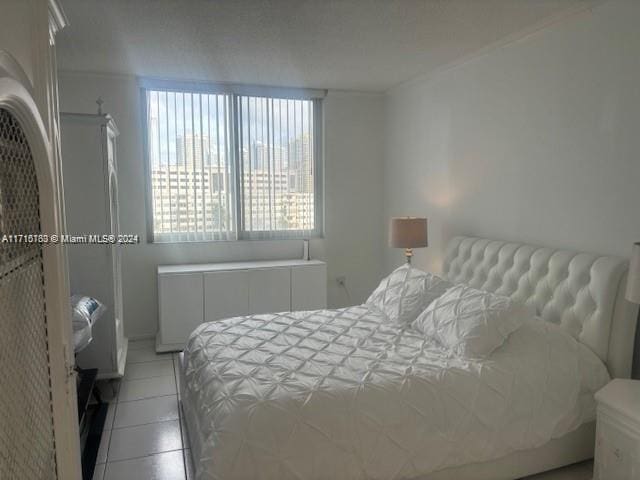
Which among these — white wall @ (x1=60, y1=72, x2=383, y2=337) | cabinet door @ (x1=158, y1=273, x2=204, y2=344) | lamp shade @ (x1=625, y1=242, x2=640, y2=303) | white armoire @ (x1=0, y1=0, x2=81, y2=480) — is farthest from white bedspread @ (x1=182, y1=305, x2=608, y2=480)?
white wall @ (x1=60, y1=72, x2=383, y2=337)

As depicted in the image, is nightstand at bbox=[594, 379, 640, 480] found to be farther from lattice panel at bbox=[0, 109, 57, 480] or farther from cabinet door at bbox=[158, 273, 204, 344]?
cabinet door at bbox=[158, 273, 204, 344]

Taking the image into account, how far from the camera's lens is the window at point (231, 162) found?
4430mm

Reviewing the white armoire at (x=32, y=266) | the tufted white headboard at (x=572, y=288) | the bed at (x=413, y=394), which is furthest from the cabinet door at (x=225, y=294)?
the white armoire at (x=32, y=266)

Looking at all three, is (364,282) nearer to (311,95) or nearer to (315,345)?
(311,95)

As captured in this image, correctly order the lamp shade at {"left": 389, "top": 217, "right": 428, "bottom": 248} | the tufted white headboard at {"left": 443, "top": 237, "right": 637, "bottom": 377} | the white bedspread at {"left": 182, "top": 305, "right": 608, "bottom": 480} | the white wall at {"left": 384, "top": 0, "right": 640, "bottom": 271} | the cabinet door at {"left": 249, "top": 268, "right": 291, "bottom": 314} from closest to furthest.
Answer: the white bedspread at {"left": 182, "top": 305, "right": 608, "bottom": 480}
the tufted white headboard at {"left": 443, "top": 237, "right": 637, "bottom": 377}
the white wall at {"left": 384, "top": 0, "right": 640, "bottom": 271}
the lamp shade at {"left": 389, "top": 217, "right": 428, "bottom": 248}
the cabinet door at {"left": 249, "top": 268, "right": 291, "bottom": 314}

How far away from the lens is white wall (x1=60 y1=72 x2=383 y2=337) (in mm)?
4250

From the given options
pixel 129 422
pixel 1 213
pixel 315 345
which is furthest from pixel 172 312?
pixel 1 213

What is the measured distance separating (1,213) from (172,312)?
3.17 meters

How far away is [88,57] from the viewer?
360cm

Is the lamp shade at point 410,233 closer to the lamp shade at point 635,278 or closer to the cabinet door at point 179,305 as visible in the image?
the cabinet door at point 179,305

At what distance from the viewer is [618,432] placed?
202 centimetres

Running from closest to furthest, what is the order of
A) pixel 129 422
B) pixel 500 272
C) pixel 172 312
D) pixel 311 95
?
pixel 129 422
pixel 500 272
pixel 172 312
pixel 311 95

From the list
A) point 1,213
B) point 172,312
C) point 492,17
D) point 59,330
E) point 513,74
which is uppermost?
point 492,17

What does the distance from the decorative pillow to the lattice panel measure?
2.10 meters
